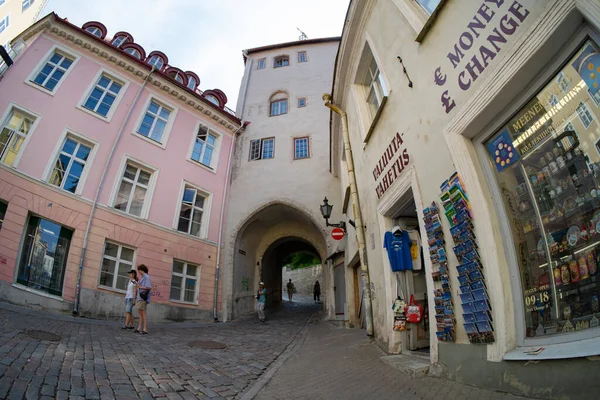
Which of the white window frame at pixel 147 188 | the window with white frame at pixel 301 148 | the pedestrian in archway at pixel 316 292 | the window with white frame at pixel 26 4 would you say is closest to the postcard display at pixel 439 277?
the white window frame at pixel 147 188

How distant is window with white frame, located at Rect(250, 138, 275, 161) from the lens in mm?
17109

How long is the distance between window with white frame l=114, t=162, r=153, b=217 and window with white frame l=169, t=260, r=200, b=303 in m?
2.72

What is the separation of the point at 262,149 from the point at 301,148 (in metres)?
2.22

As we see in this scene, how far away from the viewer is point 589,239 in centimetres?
234

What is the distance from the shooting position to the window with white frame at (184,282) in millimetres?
12414

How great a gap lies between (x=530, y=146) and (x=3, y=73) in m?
14.0

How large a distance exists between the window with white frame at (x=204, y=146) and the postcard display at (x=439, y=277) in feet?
40.9

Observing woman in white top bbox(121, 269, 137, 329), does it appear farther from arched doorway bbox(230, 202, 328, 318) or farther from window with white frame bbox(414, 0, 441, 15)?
window with white frame bbox(414, 0, 441, 15)

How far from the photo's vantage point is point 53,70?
11047 millimetres

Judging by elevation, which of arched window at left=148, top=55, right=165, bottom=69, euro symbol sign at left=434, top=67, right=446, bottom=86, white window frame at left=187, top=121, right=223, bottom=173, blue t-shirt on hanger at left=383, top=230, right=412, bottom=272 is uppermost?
arched window at left=148, top=55, right=165, bottom=69

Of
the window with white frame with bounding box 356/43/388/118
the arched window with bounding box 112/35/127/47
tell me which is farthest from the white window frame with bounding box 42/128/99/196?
the window with white frame with bounding box 356/43/388/118

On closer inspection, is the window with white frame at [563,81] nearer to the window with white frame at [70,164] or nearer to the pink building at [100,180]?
the pink building at [100,180]

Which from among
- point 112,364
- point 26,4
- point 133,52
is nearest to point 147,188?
point 133,52

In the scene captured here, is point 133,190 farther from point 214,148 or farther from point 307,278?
point 307,278
